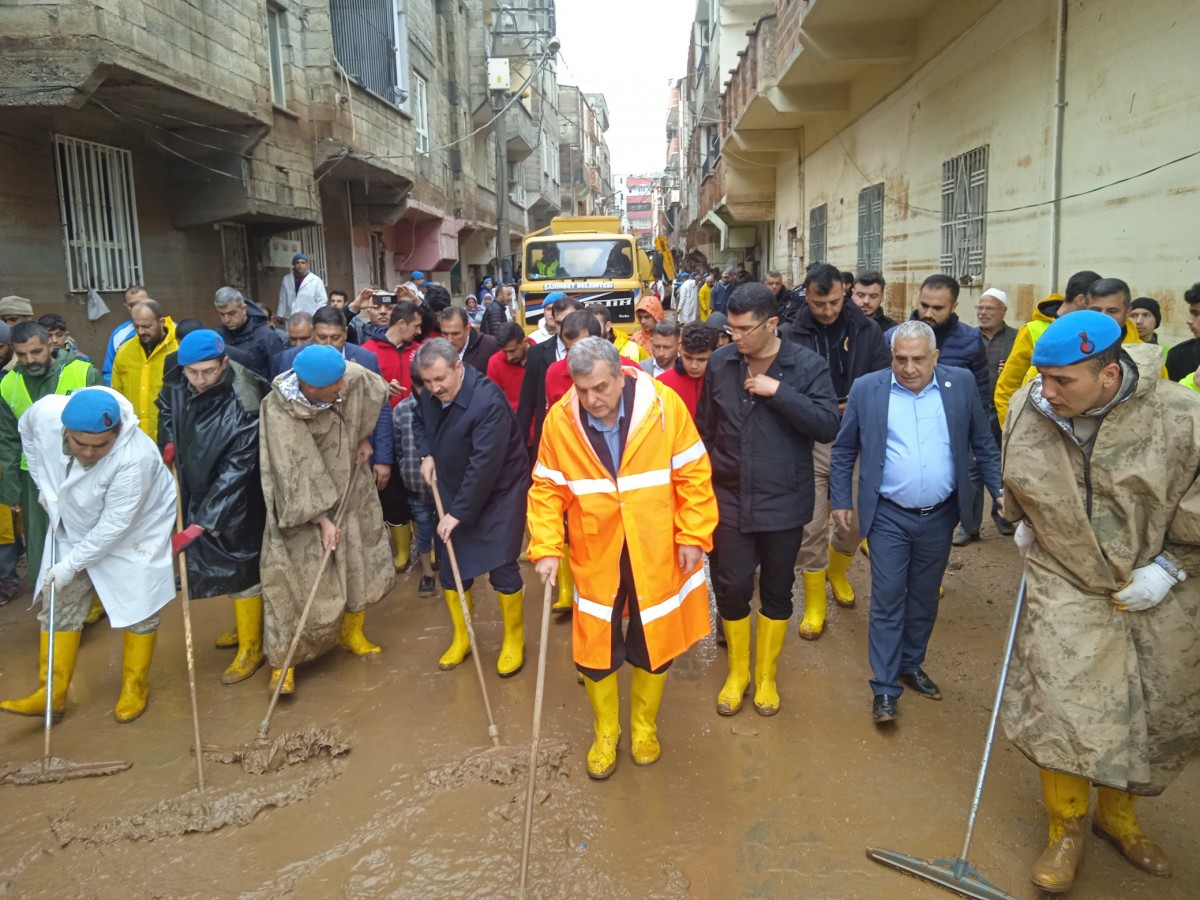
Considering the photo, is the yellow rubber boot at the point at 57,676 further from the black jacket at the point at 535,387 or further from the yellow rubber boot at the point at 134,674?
the black jacket at the point at 535,387

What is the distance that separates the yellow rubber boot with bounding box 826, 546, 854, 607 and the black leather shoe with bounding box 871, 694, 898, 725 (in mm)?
1531

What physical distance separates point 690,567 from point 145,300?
4316 millimetres

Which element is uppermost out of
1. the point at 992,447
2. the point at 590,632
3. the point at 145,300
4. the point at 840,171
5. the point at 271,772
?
the point at 840,171

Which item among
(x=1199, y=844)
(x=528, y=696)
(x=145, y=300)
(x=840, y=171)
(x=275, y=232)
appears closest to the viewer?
(x=1199, y=844)

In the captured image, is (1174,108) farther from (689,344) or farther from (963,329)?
(689,344)

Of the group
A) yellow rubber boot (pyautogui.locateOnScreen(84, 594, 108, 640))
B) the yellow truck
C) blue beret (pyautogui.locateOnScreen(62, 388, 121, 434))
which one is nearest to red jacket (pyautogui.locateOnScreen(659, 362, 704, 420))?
blue beret (pyautogui.locateOnScreen(62, 388, 121, 434))

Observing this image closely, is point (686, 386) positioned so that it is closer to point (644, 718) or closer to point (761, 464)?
point (761, 464)

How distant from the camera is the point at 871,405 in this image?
12.7 feet

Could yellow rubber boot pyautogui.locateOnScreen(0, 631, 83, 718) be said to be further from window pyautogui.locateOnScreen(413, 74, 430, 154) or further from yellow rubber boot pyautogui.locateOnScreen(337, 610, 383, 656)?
window pyautogui.locateOnScreen(413, 74, 430, 154)

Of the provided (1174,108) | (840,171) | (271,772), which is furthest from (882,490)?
(840,171)

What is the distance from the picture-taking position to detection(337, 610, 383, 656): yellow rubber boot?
4883 mm

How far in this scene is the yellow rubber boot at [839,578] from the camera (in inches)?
210

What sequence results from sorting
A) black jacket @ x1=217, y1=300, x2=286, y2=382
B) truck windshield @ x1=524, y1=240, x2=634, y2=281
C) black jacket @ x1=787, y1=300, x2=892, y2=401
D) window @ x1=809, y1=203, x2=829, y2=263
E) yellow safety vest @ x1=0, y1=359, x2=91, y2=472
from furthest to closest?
window @ x1=809, y1=203, x2=829, y2=263, truck windshield @ x1=524, y1=240, x2=634, y2=281, black jacket @ x1=217, y1=300, x2=286, y2=382, yellow safety vest @ x1=0, y1=359, x2=91, y2=472, black jacket @ x1=787, y1=300, x2=892, y2=401

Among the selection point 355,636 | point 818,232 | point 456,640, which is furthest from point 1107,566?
point 818,232
